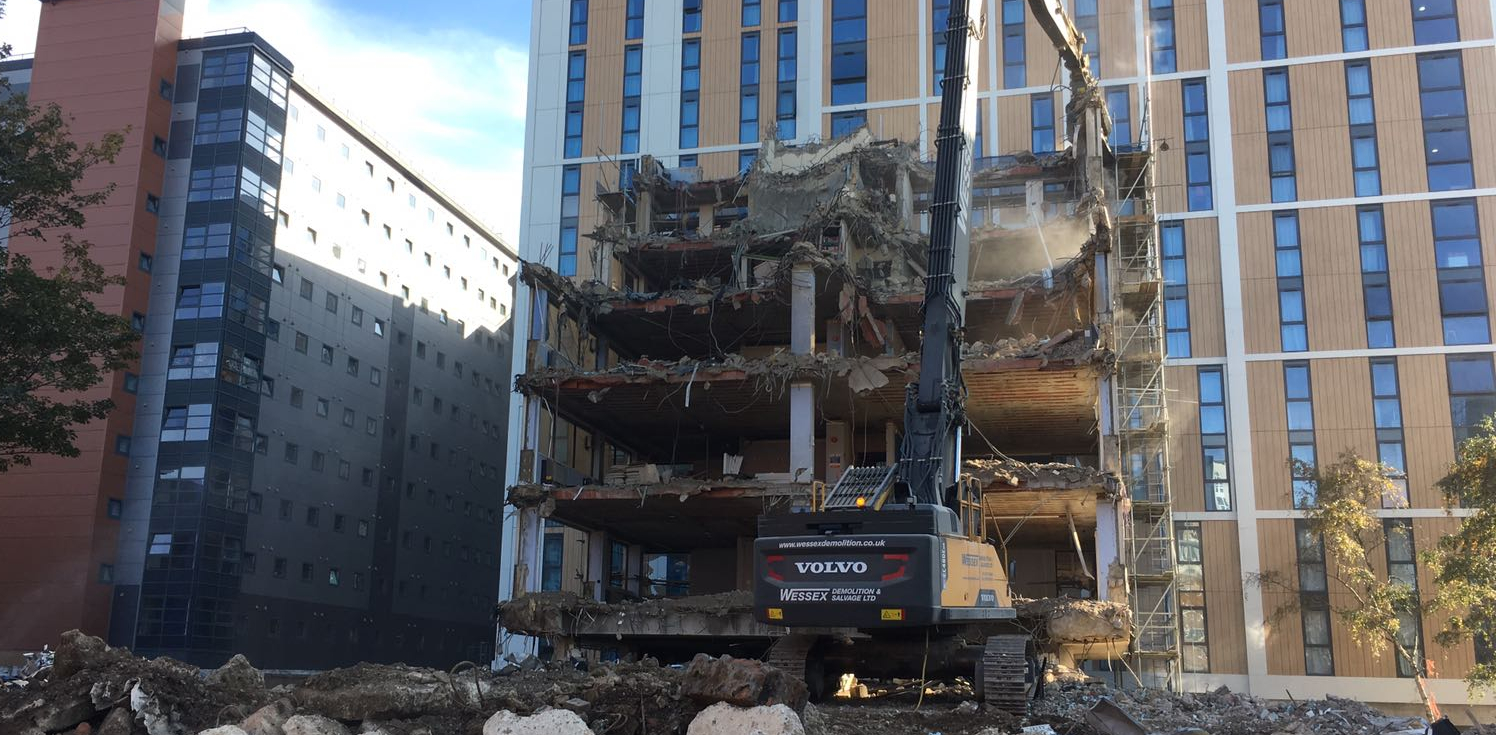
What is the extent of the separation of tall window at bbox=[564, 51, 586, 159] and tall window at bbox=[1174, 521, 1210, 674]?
29.2m

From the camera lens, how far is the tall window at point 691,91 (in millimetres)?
52812

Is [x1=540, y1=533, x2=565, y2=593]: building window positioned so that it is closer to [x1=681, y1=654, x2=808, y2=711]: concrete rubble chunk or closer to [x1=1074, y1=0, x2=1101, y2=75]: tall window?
[x1=1074, y1=0, x2=1101, y2=75]: tall window

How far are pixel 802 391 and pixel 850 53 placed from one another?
23848mm

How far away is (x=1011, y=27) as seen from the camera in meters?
50.8

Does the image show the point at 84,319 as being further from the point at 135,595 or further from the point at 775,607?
the point at 135,595

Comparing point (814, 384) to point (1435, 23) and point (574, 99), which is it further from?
point (1435, 23)

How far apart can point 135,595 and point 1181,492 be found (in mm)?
42672

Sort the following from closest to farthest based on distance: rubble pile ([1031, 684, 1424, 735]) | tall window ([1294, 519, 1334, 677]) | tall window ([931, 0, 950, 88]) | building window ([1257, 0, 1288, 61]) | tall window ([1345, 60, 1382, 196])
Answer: rubble pile ([1031, 684, 1424, 735])
tall window ([1294, 519, 1334, 677])
tall window ([1345, 60, 1382, 196])
building window ([1257, 0, 1288, 61])
tall window ([931, 0, 950, 88])

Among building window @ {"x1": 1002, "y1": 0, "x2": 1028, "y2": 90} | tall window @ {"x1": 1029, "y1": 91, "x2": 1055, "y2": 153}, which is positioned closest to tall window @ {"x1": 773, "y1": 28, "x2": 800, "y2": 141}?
building window @ {"x1": 1002, "y1": 0, "x2": 1028, "y2": 90}

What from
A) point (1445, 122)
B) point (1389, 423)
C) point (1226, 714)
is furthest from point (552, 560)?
point (1445, 122)

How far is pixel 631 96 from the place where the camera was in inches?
2122

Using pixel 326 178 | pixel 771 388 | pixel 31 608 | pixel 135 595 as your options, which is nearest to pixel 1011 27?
pixel 771 388

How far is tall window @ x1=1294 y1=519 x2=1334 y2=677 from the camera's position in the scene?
135 ft

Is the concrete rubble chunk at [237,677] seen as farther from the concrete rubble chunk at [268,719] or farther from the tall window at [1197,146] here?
the tall window at [1197,146]
